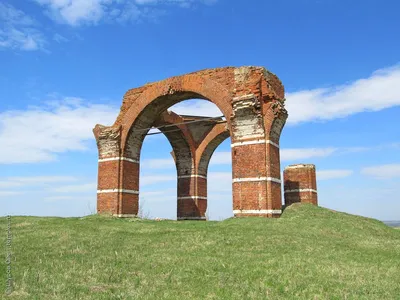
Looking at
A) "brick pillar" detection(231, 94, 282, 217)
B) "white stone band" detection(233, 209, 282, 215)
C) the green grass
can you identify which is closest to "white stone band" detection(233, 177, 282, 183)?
"brick pillar" detection(231, 94, 282, 217)

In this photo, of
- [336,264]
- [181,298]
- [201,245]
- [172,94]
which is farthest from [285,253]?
[172,94]

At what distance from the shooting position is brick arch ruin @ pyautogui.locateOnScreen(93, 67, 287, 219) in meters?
14.7

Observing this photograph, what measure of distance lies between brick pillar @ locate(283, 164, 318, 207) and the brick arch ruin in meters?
5.03

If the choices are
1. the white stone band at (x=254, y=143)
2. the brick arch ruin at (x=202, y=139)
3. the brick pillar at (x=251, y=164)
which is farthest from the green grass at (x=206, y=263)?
the white stone band at (x=254, y=143)

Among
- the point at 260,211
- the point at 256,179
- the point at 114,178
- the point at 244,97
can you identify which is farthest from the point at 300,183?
the point at 114,178

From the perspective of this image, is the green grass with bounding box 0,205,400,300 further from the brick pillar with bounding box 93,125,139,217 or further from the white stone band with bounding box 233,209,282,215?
the brick pillar with bounding box 93,125,139,217

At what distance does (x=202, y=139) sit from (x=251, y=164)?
9.33 m

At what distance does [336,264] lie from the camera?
732 centimetres

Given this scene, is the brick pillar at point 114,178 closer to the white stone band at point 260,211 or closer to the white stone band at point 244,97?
the white stone band at point 260,211

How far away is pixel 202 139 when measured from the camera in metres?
23.8

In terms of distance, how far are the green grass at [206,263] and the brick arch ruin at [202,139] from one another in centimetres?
294

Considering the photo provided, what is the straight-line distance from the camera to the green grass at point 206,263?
5.52m

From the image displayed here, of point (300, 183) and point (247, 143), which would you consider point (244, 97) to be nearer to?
point (247, 143)

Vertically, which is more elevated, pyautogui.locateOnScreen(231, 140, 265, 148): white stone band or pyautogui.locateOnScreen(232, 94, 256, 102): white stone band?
pyautogui.locateOnScreen(232, 94, 256, 102): white stone band
